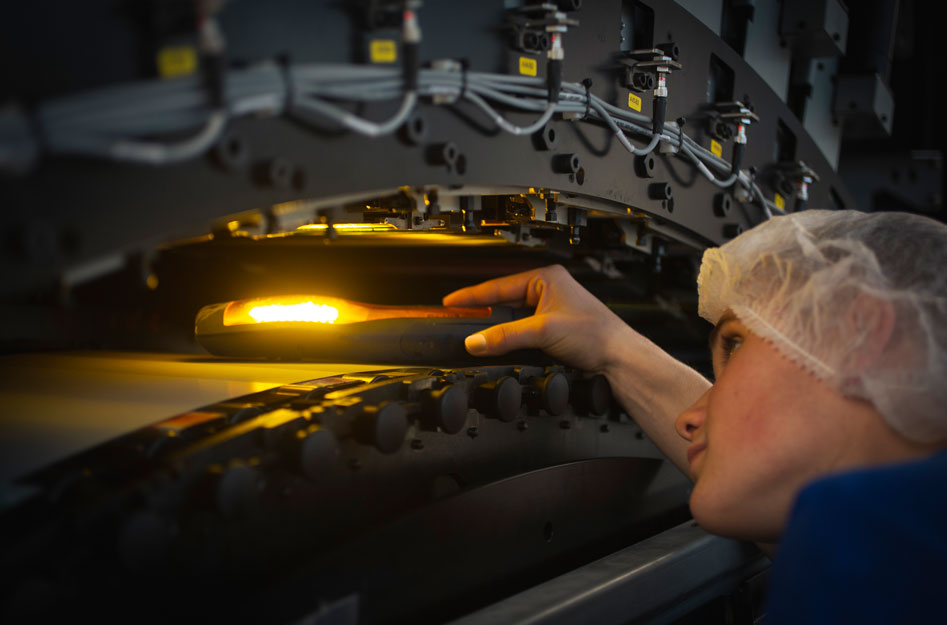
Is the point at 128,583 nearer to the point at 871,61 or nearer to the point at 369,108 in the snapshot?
the point at 369,108

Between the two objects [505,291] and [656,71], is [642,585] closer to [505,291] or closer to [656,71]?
[505,291]

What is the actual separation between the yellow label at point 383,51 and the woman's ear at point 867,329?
0.55m

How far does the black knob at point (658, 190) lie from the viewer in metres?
1.36

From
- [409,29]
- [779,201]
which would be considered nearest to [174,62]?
[409,29]

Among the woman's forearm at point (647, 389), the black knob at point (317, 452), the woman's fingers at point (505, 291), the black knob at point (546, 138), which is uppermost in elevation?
the black knob at point (546, 138)

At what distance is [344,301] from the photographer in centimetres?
133

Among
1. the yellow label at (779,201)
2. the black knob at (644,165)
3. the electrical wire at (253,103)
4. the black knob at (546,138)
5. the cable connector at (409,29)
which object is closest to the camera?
the electrical wire at (253,103)

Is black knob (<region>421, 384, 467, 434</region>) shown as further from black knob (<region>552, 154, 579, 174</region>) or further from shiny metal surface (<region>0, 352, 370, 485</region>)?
black knob (<region>552, 154, 579, 174</region>)

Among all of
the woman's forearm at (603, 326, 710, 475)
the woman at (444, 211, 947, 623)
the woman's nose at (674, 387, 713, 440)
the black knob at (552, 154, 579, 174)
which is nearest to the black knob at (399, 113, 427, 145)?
the black knob at (552, 154, 579, 174)

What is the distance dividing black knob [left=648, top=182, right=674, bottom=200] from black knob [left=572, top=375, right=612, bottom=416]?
1.06ft

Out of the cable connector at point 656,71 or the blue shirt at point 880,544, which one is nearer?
the blue shirt at point 880,544

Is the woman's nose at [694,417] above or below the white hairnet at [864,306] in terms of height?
below

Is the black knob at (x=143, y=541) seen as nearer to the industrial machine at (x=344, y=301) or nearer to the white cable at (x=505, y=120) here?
the industrial machine at (x=344, y=301)

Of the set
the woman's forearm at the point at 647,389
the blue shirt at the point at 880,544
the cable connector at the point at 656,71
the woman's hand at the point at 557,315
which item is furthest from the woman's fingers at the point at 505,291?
the blue shirt at the point at 880,544
